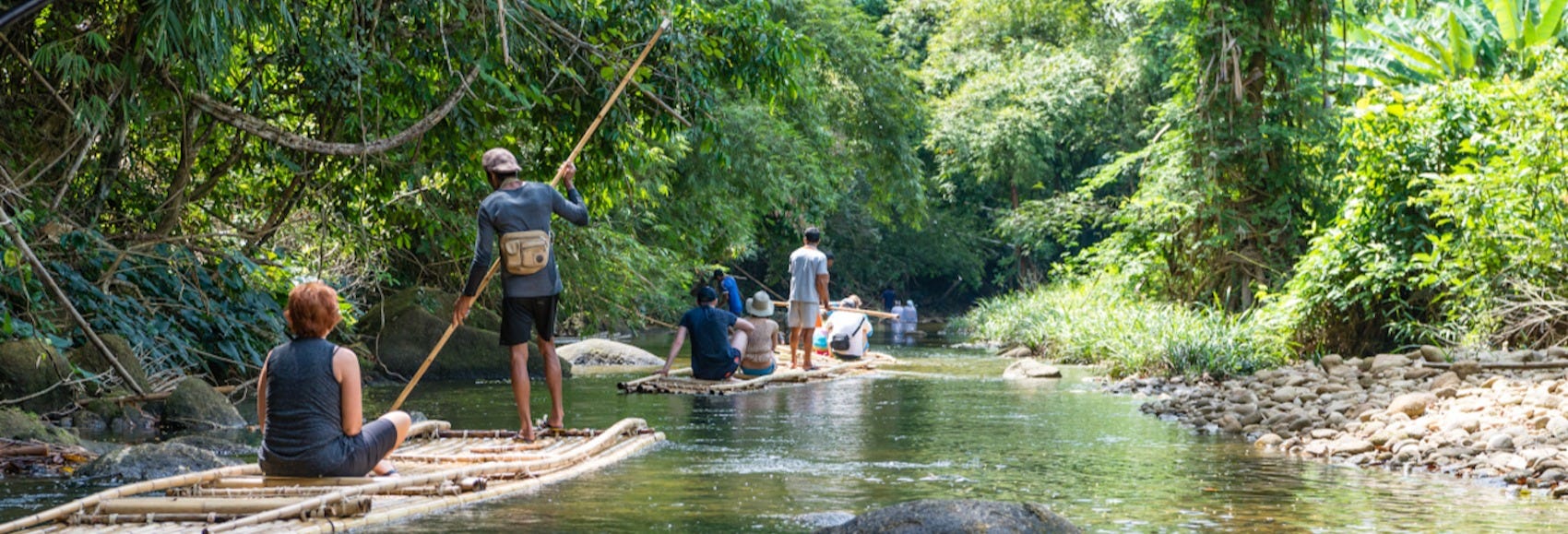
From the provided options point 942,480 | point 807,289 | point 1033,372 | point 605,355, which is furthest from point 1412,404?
point 605,355

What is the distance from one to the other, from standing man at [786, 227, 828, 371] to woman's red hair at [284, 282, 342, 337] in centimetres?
1047

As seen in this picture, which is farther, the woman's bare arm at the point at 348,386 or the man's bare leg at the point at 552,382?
the man's bare leg at the point at 552,382

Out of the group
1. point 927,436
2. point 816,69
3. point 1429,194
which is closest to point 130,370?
point 927,436

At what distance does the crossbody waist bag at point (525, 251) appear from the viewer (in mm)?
9273

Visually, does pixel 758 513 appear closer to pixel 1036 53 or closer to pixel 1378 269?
pixel 1378 269

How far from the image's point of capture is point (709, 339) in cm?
1453

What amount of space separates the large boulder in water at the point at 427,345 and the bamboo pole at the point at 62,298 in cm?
520

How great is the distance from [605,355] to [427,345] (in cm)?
372

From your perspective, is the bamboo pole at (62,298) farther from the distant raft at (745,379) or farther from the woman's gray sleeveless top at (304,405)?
the distant raft at (745,379)

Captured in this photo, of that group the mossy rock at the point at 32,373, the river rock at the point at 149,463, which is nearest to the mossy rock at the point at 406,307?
the mossy rock at the point at 32,373

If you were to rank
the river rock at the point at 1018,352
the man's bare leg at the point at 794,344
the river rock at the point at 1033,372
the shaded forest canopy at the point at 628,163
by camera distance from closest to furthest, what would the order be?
1. the shaded forest canopy at the point at 628,163
2. the man's bare leg at the point at 794,344
3. the river rock at the point at 1033,372
4. the river rock at the point at 1018,352

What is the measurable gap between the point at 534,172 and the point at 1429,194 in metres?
7.66

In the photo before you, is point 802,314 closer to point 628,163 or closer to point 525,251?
point 628,163

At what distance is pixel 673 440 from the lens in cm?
988
